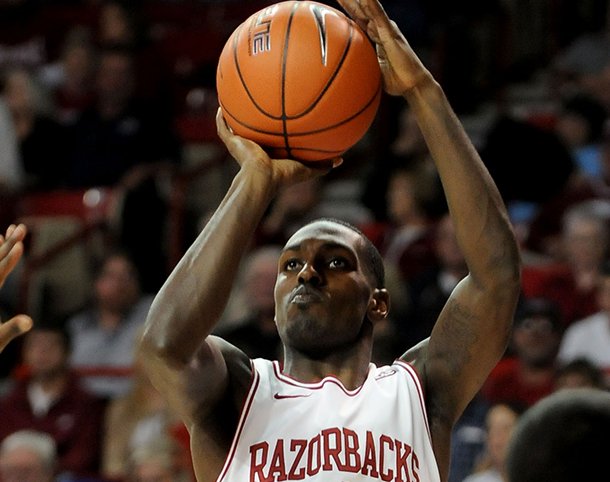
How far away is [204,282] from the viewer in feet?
10.6

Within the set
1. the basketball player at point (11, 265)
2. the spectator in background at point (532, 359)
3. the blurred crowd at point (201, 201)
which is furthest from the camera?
the blurred crowd at point (201, 201)

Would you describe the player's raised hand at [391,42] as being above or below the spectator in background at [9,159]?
above

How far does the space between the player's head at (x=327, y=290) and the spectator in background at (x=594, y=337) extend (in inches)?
132

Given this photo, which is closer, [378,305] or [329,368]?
[329,368]

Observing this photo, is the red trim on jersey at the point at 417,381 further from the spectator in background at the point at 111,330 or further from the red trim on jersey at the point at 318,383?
the spectator in background at the point at 111,330

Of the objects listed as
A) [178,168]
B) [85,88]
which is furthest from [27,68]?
[178,168]

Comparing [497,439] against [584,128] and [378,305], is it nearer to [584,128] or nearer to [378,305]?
[378,305]

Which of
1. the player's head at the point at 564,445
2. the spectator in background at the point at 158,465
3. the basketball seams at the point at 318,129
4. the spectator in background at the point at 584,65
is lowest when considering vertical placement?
the spectator in background at the point at 584,65

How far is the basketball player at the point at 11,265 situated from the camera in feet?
10.1

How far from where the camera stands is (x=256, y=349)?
7.11m

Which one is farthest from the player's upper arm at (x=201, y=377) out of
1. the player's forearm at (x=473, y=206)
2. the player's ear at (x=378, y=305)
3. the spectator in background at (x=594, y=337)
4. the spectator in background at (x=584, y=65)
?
the spectator in background at (x=584, y=65)

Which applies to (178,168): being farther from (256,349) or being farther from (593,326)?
(593,326)

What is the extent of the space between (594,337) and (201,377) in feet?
13.2

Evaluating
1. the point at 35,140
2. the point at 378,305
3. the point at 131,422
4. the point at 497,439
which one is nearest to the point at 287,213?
the point at 131,422
